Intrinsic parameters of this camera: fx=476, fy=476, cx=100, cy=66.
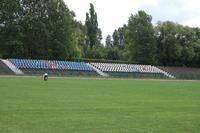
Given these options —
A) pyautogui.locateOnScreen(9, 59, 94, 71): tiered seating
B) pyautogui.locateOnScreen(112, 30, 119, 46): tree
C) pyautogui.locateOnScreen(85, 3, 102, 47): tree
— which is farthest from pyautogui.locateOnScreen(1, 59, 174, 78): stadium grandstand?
pyautogui.locateOnScreen(112, 30, 119, 46): tree

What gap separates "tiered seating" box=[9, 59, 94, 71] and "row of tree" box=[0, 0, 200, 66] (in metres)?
4.09

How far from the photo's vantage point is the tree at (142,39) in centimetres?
8531

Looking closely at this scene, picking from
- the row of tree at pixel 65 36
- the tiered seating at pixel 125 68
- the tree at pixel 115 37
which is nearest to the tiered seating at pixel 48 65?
the tiered seating at pixel 125 68

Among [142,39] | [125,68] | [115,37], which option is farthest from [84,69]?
[115,37]

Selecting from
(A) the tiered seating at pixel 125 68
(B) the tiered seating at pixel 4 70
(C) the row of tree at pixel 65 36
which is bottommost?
(B) the tiered seating at pixel 4 70

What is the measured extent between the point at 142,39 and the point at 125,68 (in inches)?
439

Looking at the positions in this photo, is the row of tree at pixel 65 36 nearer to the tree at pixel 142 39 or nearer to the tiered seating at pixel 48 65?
the tree at pixel 142 39

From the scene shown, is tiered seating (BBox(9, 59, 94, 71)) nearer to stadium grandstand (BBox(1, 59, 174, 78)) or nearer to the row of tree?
stadium grandstand (BBox(1, 59, 174, 78))

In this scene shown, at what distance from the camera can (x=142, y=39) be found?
282ft

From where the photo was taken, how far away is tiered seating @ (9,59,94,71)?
216 feet

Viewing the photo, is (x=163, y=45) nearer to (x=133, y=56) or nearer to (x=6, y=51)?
(x=133, y=56)

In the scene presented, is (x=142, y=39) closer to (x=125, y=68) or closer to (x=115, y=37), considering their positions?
(x=125, y=68)

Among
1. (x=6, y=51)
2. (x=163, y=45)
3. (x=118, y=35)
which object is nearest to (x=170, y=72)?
(x=163, y=45)

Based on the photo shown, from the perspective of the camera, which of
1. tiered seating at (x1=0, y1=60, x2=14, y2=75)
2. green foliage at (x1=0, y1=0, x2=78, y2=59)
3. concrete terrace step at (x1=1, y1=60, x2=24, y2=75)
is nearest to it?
tiered seating at (x1=0, y1=60, x2=14, y2=75)
